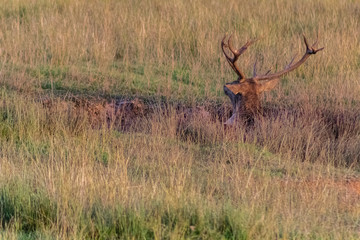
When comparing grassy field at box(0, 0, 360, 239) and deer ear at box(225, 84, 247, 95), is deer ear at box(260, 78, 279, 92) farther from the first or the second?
grassy field at box(0, 0, 360, 239)

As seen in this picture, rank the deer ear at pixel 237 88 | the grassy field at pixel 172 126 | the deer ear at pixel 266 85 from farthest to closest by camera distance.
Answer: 1. the deer ear at pixel 266 85
2. the deer ear at pixel 237 88
3. the grassy field at pixel 172 126

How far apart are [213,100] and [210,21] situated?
3.27 m

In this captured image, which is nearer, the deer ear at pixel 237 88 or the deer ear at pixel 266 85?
the deer ear at pixel 237 88

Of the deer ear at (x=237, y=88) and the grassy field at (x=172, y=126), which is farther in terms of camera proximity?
the deer ear at (x=237, y=88)

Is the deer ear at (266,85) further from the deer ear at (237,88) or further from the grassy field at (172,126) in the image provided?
the grassy field at (172,126)

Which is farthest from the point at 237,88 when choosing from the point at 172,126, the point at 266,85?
the point at 172,126

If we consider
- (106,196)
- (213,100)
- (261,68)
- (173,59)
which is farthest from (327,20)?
(106,196)

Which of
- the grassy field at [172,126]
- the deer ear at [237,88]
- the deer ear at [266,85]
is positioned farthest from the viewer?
the deer ear at [266,85]

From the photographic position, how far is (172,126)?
6918mm

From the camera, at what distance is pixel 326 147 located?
6.68 m

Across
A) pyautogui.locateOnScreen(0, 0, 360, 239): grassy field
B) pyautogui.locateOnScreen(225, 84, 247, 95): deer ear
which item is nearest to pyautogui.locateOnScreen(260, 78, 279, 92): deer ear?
pyautogui.locateOnScreen(225, 84, 247, 95): deer ear

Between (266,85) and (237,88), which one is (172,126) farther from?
(266,85)

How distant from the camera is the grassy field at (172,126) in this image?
417 cm

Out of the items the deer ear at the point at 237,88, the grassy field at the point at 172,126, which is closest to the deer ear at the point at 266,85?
the deer ear at the point at 237,88
